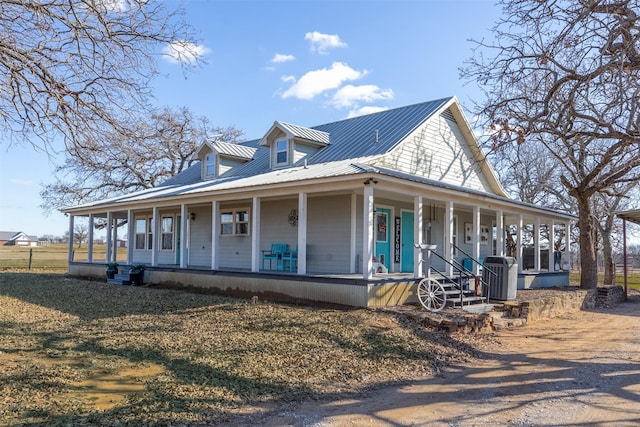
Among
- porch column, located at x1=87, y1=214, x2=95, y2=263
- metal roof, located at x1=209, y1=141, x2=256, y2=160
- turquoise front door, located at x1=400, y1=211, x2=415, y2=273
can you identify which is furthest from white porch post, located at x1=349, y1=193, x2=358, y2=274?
porch column, located at x1=87, y1=214, x2=95, y2=263

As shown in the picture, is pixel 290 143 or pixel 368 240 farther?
pixel 290 143

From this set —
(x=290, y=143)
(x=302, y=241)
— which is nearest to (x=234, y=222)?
(x=290, y=143)

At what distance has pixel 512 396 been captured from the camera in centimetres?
594

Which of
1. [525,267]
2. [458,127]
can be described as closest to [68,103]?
[458,127]

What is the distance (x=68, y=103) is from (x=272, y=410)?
539 cm

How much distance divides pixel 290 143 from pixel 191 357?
403 inches

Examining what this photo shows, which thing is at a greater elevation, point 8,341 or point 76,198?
point 76,198

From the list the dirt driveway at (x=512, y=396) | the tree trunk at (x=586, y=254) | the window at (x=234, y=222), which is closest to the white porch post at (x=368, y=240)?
the dirt driveway at (x=512, y=396)

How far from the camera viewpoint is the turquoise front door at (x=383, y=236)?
14359 mm

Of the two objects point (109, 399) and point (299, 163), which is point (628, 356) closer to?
point (109, 399)

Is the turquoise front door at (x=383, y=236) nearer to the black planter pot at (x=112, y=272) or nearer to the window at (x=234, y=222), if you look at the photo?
the window at (x=234, y=222)

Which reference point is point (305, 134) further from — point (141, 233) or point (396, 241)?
point (141, 233)

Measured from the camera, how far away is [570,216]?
19.2 m

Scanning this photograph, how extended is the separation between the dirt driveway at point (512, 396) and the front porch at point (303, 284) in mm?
2617
